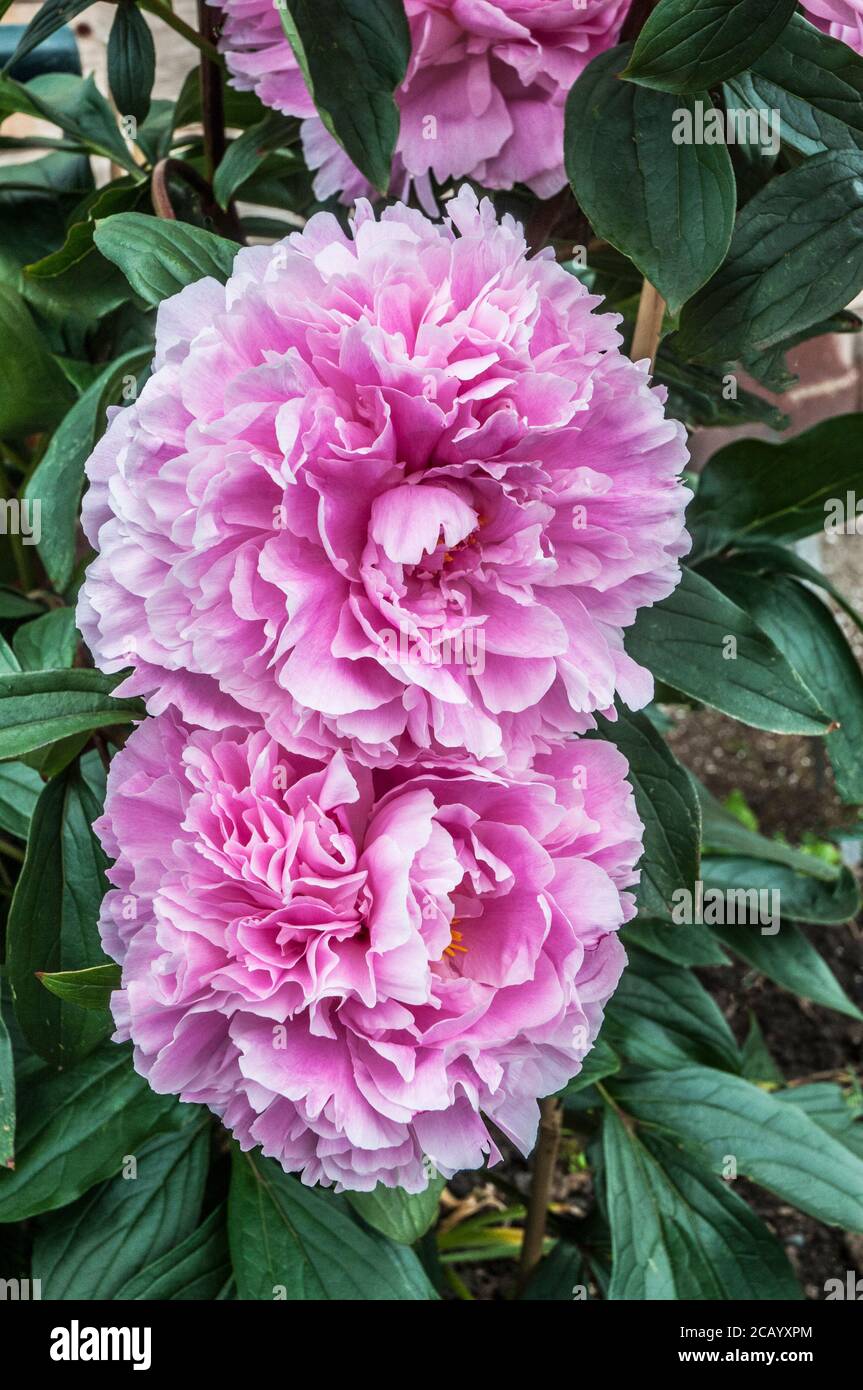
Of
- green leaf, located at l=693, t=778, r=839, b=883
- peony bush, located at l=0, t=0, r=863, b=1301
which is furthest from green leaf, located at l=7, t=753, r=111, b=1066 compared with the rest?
green leaf, located at l=693, t=778, r=839, b=883

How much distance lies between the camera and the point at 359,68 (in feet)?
1.40

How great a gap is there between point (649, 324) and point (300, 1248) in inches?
18.4

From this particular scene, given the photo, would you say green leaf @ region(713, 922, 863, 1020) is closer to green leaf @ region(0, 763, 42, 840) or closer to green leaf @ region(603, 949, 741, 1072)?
green leaf @ region(603, 949, 741, 1072)

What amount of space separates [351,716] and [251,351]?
11 centimetres

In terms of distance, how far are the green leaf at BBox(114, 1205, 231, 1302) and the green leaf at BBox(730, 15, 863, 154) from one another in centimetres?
59

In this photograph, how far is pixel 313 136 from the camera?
530mm

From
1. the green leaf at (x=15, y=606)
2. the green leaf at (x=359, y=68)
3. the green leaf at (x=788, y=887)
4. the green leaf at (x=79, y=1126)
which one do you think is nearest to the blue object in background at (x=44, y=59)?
the green leaf at (x=15, y=606)

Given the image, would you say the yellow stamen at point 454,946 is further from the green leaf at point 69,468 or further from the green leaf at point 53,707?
the green leaf at point 69,468

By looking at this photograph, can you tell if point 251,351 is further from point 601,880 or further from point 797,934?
point 797,934

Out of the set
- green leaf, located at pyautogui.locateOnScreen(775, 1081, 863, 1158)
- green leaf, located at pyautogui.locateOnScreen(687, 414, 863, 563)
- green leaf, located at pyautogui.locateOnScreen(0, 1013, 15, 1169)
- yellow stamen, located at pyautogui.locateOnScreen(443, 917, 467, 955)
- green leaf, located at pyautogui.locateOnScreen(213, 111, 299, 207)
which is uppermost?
green leaf, located at pyautogui.locateOnScreen(213, 111, 299, 207)

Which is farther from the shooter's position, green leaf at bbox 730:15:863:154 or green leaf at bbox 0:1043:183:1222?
green leaf at bbox 0:1043:183:1222

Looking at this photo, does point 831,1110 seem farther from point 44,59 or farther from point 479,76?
→ point 44,59

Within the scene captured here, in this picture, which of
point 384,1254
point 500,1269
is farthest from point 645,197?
point 500,1269

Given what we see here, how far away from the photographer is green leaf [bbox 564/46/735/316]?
0.45 m
